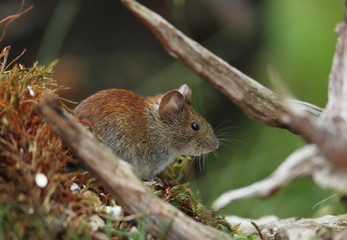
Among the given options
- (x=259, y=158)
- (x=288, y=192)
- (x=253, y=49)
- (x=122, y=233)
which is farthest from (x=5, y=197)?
(x=253, y=49)

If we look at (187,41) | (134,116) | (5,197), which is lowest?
(5,197)

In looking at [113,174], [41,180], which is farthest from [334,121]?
[41,180]

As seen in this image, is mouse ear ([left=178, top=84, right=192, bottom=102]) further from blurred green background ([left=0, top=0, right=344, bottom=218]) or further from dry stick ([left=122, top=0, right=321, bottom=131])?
blurred green background ([left=0, top=0, right=344, bottom=218])

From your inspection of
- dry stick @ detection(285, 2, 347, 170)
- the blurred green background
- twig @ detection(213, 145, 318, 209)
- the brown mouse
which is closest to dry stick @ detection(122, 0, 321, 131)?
dry stick @ detection(285, 2, 347, 170)

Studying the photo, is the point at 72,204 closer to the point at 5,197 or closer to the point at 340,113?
the point at 5,197

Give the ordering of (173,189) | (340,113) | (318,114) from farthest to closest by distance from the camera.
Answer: (173,189), (318,114), (340,113)

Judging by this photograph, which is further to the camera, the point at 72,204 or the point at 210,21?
the point at 210,21

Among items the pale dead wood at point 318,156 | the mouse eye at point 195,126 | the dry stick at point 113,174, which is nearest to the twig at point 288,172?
the pale dead wood at point 318,156
